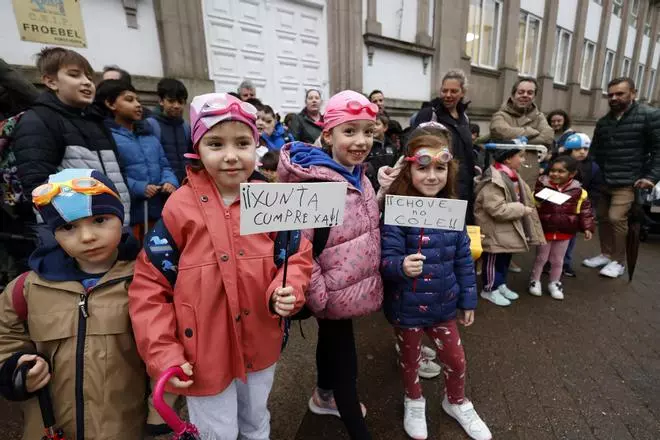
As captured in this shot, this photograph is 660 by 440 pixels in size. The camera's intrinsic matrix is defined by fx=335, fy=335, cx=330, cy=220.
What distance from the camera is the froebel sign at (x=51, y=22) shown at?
3844mm

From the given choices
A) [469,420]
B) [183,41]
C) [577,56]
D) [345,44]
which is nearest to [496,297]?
[469,420]

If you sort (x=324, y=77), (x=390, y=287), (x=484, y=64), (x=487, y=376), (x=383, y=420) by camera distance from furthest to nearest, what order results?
(x=484, y=64) → (x=324, y=77) → (x=487, y=376) → (x=383, y=420) → (x=390, y=287)

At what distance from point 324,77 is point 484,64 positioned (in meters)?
6.69

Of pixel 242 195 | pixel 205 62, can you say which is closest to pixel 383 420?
pixel 242 195

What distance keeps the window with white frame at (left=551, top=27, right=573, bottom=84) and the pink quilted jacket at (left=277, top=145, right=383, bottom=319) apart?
50.6ft

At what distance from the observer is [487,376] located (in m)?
2.32

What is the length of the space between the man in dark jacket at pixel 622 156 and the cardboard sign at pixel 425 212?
3392 mm

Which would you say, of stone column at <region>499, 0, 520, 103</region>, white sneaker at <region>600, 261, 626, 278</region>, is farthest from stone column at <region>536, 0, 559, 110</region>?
white sneaker at <region>600, 261, 626, 278</region>

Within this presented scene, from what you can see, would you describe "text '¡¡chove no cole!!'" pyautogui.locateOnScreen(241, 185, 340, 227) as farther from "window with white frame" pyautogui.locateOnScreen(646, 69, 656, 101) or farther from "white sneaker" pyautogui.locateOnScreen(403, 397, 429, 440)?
"window with white frame" pyautogui.locateOnScreen(646, 69, 656, 101)

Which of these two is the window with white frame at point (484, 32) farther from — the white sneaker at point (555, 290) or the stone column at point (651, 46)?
the stone column at point (651, 46)

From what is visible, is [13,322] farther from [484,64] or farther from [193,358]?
[484,64]

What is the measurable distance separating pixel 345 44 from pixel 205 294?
7029 mm

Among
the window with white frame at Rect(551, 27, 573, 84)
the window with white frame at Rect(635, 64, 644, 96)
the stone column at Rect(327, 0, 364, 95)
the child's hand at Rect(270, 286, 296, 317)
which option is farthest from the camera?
the window with white frame at Rect(635, 64, 644, 96)

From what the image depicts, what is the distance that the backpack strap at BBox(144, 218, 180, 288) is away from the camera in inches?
47.2
